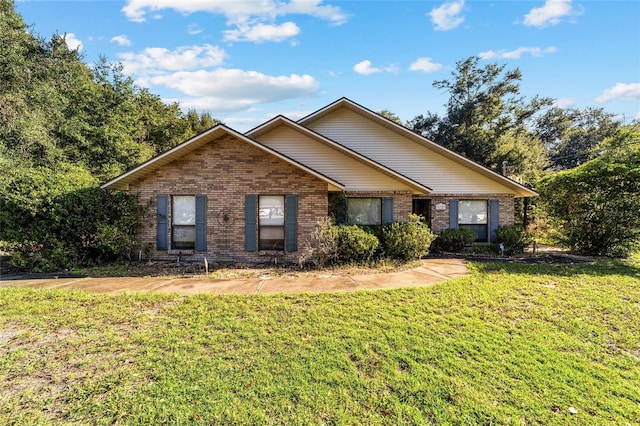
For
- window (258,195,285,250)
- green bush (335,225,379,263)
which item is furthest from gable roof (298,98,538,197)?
green bush (335,225,379,263)

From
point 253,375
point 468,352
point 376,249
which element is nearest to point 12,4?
point 376,249

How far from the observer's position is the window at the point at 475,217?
45.9 feet

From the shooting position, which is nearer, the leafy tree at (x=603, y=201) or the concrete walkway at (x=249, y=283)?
the concrete walkway at (x=249, y=283)

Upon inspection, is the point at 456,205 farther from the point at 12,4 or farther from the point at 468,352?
the point at 12,4

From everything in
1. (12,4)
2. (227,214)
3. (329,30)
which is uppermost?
(12,4)

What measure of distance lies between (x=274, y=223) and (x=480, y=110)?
2990 cm

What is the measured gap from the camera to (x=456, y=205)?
45.4 feet

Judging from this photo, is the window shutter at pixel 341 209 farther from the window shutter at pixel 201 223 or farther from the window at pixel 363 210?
the window shutter at pixel 201 223

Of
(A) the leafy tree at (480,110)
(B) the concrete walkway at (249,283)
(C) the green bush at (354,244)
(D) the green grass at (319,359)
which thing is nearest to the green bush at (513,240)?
(B) the concrete walkway at (249,283)

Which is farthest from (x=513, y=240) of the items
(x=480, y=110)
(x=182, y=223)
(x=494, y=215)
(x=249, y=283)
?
(x=480, y=110)

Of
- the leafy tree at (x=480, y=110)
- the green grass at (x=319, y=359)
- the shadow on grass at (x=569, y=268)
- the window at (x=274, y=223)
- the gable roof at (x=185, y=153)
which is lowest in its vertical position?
the green grass at (x=319, y=359)

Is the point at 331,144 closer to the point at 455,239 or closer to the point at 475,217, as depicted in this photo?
the point at 455,239

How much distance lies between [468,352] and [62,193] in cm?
1153

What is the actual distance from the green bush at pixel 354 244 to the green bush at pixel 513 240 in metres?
6.73
